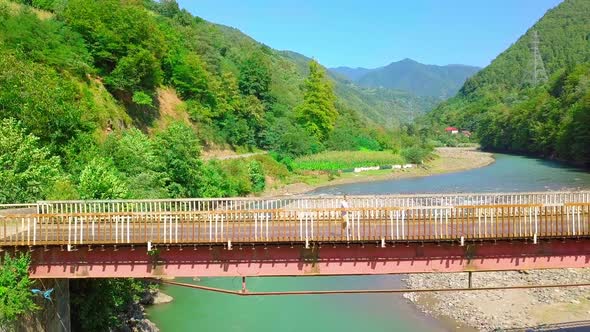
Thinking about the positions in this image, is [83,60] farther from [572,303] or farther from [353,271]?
[572,303]

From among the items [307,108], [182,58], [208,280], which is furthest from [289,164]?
[208,280]

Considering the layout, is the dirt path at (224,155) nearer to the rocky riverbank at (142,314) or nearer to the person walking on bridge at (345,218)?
the rocky riverbank at (142,314)

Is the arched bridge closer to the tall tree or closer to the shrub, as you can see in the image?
the shrub

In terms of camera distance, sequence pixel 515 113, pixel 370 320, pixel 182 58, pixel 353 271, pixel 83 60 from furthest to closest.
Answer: pixel 515 113, pixel 182 58, pixel 83 60, pixel 370 320, pixel 353 271

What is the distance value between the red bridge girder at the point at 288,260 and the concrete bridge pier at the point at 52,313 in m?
1.26

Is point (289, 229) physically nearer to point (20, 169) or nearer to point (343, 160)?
point (20, 169)

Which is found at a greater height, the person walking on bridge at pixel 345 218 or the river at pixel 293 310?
the person walking on bridge at pixel 345 218

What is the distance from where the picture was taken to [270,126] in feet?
266

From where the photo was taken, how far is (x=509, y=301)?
1134 inches

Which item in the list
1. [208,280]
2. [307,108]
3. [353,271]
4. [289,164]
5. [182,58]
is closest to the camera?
[353,271]

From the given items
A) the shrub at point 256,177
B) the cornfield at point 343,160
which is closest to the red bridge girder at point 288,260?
the shrub at point 256,177

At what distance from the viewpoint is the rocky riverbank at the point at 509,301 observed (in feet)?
86.2

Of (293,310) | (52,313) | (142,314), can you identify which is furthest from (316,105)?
(52,313)

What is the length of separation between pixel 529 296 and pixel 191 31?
215 ft
